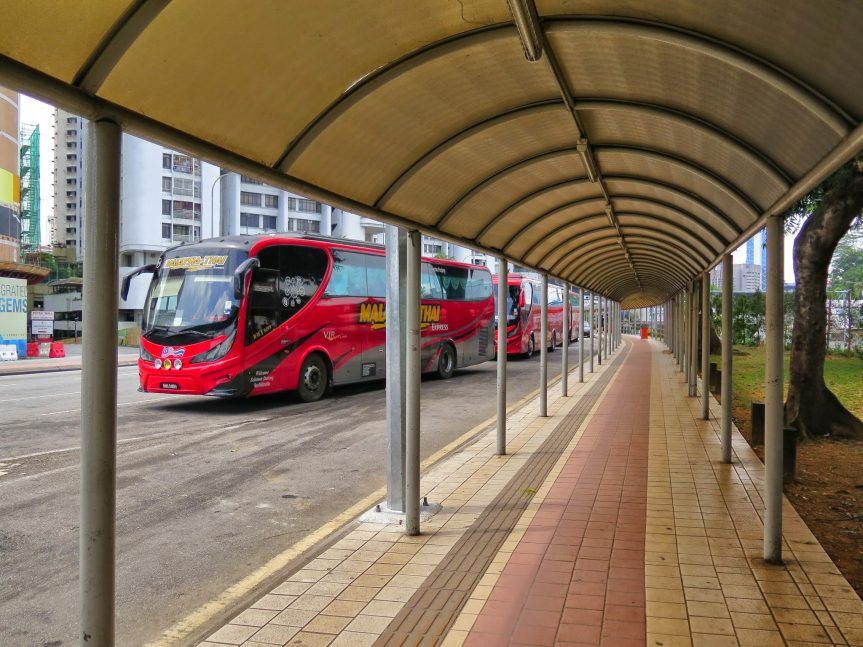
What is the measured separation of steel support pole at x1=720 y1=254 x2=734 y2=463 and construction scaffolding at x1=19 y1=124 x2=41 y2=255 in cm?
5239

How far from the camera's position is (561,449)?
824 centimetres

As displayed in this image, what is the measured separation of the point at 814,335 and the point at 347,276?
8.50m

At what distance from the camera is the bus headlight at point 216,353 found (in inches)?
446

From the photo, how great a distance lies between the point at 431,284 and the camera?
1725 centimetres

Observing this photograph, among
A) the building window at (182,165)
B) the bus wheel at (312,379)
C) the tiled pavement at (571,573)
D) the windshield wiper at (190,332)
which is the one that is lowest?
the tiled pavement at (571,573)

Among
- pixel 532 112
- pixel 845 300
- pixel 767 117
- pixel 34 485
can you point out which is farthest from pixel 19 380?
pixel 845 300

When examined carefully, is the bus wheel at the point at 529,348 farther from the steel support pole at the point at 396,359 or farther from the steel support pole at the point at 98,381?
the steel support pole at the point at 98,381

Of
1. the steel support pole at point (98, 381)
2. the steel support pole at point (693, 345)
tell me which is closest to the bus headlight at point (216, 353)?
the steel support pole at point (693, 345)

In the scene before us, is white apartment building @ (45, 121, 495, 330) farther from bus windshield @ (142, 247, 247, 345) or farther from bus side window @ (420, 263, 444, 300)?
bus windshield @ (142, 247, 247, 345)

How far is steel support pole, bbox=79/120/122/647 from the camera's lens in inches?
94.5

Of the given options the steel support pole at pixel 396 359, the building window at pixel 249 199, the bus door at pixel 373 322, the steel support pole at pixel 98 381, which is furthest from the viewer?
the building window at pixel 249 199

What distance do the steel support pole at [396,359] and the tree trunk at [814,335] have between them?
6.05 m

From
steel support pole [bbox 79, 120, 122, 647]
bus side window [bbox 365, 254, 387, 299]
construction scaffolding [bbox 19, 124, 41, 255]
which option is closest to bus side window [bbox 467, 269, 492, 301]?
bus side window [bbox 365, 254, 387, 299]

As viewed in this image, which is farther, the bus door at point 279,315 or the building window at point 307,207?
the building window at point 307,207
